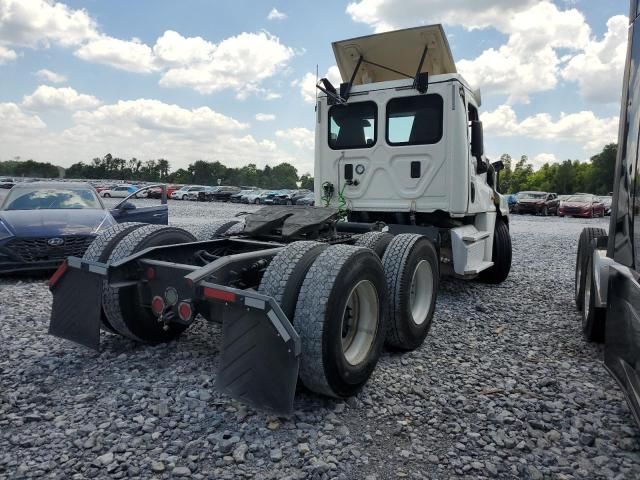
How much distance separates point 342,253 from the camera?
11.1 feet

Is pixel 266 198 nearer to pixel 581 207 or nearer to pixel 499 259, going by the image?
pixel 581 207

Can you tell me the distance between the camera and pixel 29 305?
227 inches

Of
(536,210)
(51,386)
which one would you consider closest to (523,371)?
(51,386)

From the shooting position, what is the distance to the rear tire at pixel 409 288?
434cm

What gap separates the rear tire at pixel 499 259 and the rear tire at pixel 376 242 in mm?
3539

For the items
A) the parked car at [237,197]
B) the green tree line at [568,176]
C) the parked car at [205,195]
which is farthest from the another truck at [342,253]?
the green tree line at [568,176]

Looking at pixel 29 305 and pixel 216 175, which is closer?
pixel 29 305

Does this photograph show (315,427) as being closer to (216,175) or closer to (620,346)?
(620,346)

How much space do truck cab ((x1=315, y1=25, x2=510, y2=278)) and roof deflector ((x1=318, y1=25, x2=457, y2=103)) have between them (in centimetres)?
1

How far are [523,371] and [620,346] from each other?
1112 mm

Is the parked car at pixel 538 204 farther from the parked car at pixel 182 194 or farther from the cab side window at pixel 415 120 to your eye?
the parked car at pixel 182 194

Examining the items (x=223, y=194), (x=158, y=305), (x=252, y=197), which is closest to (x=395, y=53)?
(x=158, y=305)

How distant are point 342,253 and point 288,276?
419 millimetres

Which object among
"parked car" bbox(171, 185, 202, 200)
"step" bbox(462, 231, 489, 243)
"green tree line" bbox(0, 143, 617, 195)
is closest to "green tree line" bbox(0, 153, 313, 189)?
"green tree line" bbox(0, 143, 617, 195)
